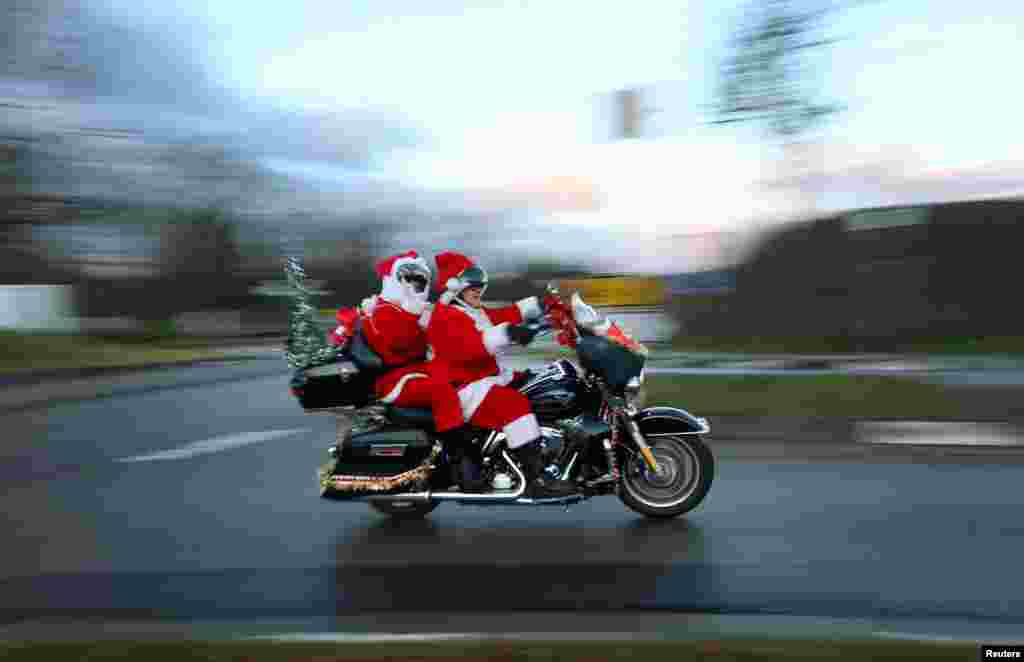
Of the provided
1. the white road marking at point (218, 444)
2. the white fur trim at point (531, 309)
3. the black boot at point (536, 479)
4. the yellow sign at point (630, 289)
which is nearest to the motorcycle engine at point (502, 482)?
the black boot at point (536, 479)

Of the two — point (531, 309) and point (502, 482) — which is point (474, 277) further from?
point (502, 482)

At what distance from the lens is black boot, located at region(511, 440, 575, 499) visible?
594 cm

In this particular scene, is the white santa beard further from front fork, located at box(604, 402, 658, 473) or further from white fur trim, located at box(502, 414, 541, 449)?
front fork, located at box(604, 402, 658, 473)

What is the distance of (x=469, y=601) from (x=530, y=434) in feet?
4.52

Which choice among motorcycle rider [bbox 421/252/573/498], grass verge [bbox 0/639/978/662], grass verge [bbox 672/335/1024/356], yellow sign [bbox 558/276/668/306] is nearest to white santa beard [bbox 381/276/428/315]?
motorcycle rider [bbox 421/252/573/498]

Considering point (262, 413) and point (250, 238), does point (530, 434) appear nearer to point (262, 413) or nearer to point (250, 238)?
point (262, 413)

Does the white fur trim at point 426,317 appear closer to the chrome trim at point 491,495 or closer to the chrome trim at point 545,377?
the chrome trim at point 545,377

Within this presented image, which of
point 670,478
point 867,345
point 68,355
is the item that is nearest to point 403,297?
point 670,478

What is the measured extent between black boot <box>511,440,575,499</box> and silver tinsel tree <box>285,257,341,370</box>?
4.78ft

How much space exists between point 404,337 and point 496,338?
2.40 feet

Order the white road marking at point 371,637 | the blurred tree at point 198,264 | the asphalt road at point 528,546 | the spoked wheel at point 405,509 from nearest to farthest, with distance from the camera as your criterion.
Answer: the white road marking at point 371,637 < the asphalt road at point 528,546 < the spoked wheel at point 405,509 < the blurred tree at point 198,264

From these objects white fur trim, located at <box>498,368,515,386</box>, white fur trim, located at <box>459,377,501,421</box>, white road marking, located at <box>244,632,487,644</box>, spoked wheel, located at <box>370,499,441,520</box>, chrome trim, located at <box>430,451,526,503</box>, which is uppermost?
white fur trim, located at <box>498,368,515,386</box>

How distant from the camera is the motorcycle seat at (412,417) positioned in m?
6.14

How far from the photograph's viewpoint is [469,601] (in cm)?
476
